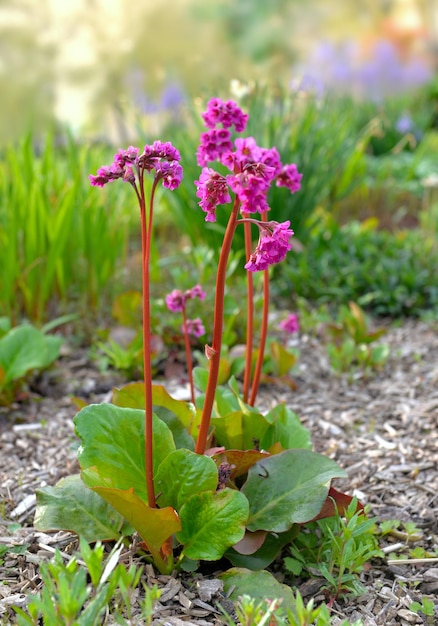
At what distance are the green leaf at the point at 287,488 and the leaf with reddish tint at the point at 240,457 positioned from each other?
0.01 m

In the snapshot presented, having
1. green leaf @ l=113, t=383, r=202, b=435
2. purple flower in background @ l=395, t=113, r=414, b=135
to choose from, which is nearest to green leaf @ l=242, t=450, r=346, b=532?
green leaf @ l=113, t=383, r=202, b=435

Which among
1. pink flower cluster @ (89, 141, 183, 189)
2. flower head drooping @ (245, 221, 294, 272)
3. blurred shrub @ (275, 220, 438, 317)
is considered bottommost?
blurred shrub @ (275, 220, 438, 317)

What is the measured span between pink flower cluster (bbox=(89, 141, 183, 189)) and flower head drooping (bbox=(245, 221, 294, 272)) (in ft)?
0.63

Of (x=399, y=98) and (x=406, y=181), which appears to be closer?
(x=406, y=181)

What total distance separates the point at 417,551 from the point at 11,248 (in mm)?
1724

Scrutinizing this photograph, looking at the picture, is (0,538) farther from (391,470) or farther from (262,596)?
(391,470)

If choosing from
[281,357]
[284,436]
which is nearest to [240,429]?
[284,436]

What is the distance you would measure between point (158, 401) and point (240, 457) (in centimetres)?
25

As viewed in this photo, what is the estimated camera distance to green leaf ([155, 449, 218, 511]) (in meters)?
1.13

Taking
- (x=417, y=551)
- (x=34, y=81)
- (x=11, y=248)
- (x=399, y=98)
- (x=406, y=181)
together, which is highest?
(x=34, y=81)

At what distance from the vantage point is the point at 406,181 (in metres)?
5.13

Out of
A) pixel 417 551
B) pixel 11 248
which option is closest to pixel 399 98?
pixel 11 248

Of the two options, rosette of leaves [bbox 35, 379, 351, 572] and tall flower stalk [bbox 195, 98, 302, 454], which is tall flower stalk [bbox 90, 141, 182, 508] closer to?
tall flower stalk [bbox 195, 98, 302, 454]

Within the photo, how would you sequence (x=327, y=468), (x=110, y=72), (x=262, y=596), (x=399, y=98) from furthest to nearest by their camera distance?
1. (x=110, y=72)
2. (x=399, y=98)
3. (x=327, y=468)
4. (x=262, y=596)
